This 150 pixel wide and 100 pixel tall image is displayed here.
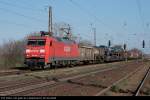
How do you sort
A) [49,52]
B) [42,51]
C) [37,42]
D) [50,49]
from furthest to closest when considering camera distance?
[50,49] < [37,42] < [49,52] < [42,51]

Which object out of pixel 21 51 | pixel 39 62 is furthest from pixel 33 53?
pixel 21 51

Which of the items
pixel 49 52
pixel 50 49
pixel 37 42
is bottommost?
pixel 49 52

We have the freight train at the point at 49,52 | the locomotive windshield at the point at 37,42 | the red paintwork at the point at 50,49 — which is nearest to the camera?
the freight train at the point at 49,52

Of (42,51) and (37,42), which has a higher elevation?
(37,42)

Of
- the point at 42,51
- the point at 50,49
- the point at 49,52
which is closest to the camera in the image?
the point at 42,51

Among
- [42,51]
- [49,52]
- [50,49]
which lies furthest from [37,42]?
[49,52]

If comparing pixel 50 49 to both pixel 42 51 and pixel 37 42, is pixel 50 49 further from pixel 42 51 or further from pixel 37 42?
pixel 37 42

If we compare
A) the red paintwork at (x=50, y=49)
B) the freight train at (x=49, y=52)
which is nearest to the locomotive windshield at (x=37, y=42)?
the freight train at (x=49, y=52)

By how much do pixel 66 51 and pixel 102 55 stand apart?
1355 inches

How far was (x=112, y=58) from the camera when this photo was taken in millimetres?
94062

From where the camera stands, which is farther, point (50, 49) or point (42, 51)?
point (50, 49)

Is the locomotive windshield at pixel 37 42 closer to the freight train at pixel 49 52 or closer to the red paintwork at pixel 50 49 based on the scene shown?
the freight train at pixel 49 52

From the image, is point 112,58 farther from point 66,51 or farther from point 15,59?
point 66,51

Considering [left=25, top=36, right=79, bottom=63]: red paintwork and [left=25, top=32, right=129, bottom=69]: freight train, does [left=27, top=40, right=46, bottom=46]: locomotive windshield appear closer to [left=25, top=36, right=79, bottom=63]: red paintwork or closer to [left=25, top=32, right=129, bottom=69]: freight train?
[left=25, top=32, right=129, bottom=69]: freight train
